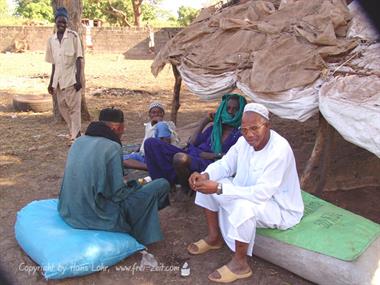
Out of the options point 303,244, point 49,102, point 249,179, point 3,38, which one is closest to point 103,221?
point 249,179

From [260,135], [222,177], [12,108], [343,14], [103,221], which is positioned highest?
[343,14]

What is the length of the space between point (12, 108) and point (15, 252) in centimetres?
684

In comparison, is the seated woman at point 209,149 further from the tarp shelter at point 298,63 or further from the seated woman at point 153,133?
the seated woman at point 153,133

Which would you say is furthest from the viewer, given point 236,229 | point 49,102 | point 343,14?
point 49,102

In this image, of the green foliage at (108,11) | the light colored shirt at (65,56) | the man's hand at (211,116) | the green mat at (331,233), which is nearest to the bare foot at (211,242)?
the green mat at (331,233)

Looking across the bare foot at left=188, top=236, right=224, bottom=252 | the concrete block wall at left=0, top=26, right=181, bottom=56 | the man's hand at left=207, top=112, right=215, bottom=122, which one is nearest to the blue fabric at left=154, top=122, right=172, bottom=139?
the man's hand at left=207, top=112, right=215, bottom=122

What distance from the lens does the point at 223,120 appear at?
4.34m

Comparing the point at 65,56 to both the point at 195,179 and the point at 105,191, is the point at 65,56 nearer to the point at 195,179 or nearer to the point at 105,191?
the point at 105,191

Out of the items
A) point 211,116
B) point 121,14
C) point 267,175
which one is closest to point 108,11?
point 121,14

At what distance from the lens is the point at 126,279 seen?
328cm

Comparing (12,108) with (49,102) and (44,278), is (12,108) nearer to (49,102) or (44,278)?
(49,102)

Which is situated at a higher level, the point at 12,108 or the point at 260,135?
the point at 260,135

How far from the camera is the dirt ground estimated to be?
3342 millimetres

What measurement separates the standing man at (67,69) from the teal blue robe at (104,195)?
354 centimetres
